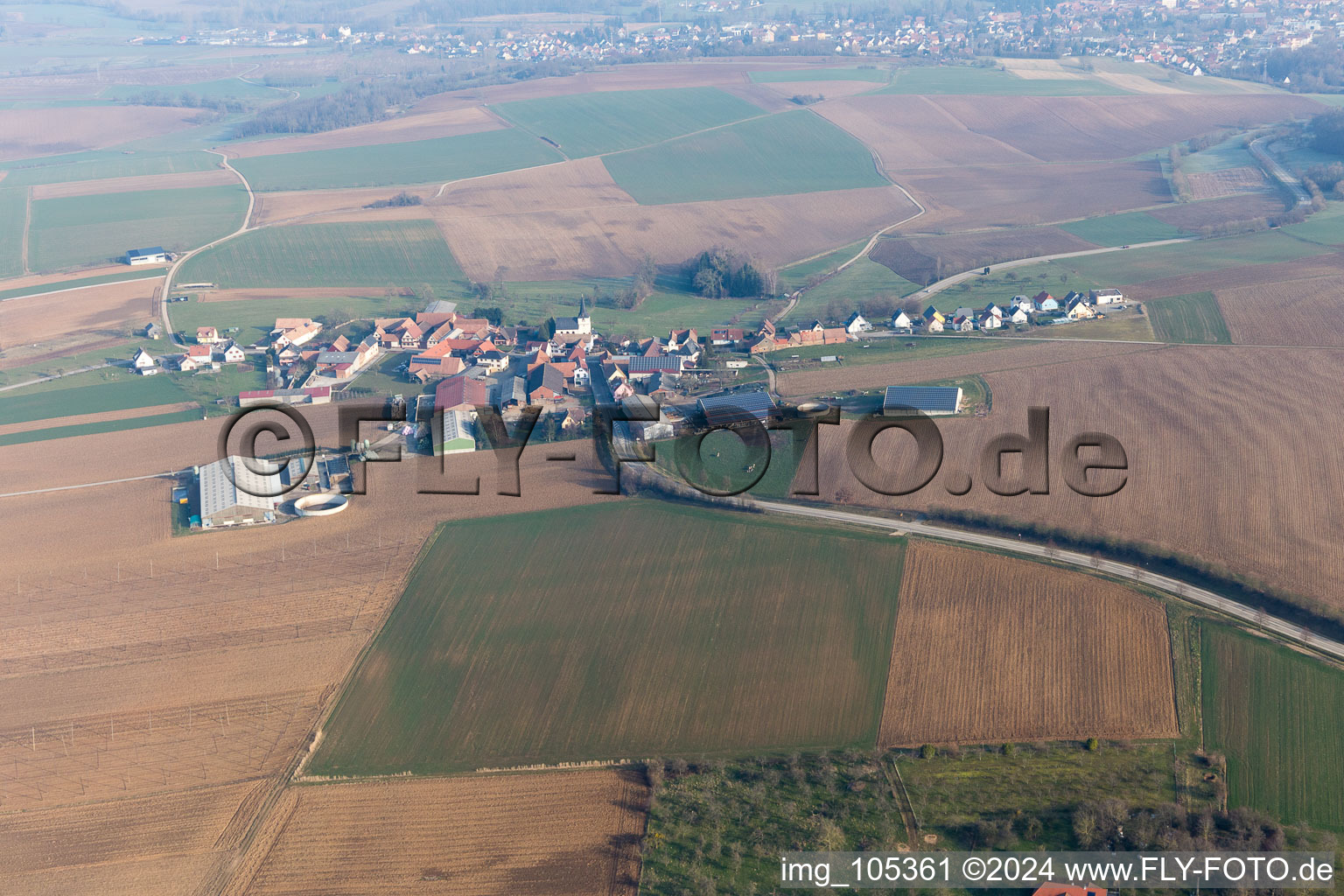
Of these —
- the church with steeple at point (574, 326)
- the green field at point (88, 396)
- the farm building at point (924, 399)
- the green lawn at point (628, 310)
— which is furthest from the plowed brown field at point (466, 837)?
the green lawn at point (628, 310)

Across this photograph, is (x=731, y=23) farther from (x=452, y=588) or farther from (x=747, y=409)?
(x=452, y=588)

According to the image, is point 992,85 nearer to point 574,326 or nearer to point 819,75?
point 819,75

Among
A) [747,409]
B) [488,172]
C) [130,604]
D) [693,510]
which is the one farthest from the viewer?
[488,172]

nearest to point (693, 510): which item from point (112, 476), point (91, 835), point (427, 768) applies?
point (427, 768)

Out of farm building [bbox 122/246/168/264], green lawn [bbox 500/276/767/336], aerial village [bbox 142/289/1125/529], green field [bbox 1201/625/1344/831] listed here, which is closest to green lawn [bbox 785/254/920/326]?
green lawn [bbox 500/276/767/336]

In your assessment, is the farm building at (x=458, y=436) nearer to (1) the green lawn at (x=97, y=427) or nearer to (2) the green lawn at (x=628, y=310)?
(1) the green lawn at (x=97, y=427)

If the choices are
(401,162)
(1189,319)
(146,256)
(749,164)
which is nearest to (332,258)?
(146,256)

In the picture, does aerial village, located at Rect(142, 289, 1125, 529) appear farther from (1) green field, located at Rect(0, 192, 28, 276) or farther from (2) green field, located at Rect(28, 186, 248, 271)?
(1) green field, located at Rect(0, 192, 28, 276)
